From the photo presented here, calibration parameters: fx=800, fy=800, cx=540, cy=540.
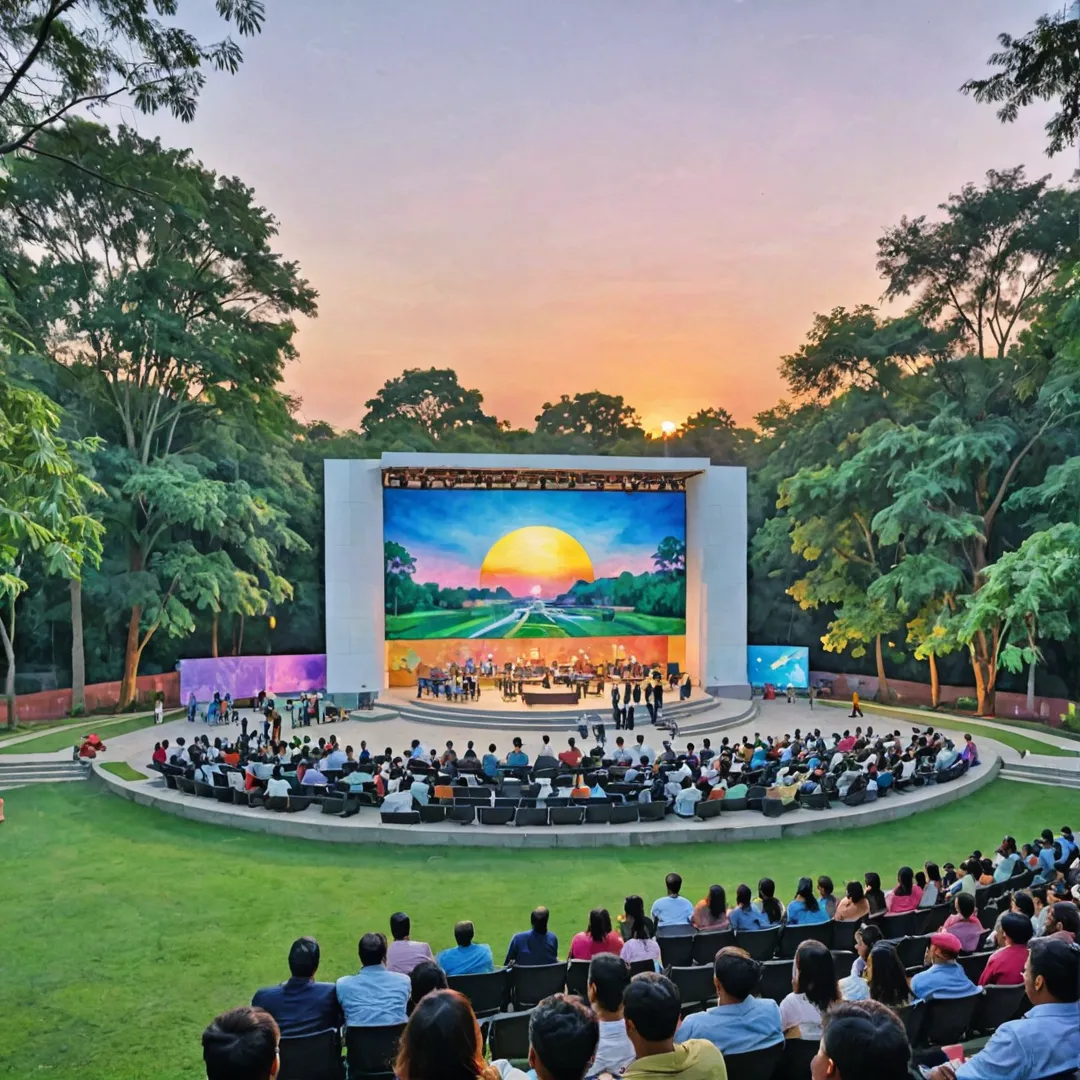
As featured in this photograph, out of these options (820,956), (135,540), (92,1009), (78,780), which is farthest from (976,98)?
(135,540)

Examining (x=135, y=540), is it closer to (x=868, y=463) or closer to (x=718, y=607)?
(x=718, y=607)

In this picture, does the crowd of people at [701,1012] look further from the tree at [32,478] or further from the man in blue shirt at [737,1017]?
the tree at [32,478]

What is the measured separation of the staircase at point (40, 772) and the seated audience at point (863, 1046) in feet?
60.4

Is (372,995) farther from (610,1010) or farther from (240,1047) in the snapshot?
(240,1047)

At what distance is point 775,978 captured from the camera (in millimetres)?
6117

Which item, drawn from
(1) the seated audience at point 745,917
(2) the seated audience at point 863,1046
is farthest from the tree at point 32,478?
(2) the seated audience at point 863,1046

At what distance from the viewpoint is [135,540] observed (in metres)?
27.8

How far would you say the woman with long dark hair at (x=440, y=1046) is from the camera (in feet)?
8.31

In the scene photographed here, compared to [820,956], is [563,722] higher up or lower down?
lower down

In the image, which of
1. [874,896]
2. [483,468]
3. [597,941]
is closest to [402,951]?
[597,941]

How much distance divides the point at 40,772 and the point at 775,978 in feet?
56.3

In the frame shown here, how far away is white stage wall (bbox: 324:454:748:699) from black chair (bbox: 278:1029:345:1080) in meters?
21.8

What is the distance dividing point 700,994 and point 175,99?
1396 cm

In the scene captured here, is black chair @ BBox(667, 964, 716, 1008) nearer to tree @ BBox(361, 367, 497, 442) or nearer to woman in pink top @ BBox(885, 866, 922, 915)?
woman in pink top @ BBox(885, 866, 922, 915)
